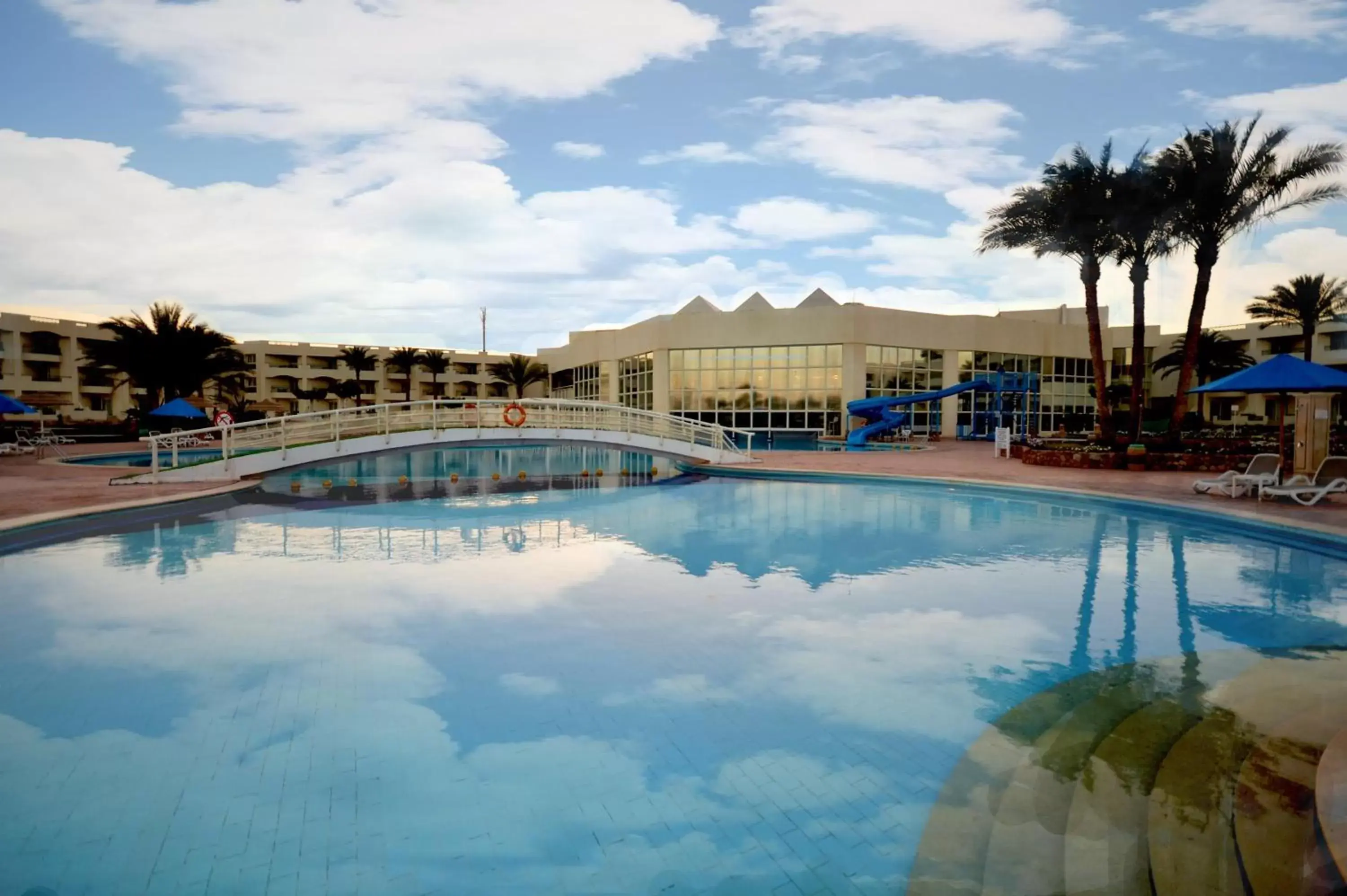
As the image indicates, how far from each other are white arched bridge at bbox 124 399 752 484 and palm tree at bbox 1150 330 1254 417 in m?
36.9

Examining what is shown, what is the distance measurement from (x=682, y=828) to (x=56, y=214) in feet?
73.5

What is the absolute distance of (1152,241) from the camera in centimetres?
2136

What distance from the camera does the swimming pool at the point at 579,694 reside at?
3.34m

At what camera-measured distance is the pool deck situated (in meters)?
11.4

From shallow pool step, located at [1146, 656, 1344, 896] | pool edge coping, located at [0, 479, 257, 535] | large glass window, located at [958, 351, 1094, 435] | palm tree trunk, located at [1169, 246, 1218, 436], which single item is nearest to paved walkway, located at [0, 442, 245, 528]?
pool edge coping, located at [0, 479, 257, 535]

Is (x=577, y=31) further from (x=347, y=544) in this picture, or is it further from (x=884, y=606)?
(x=884, y=606)

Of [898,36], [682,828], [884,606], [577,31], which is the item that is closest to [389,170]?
[577,31]

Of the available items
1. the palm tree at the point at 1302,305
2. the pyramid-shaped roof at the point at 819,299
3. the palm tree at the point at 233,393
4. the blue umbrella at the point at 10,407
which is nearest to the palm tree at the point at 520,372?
the palm tree at the point at 233,393

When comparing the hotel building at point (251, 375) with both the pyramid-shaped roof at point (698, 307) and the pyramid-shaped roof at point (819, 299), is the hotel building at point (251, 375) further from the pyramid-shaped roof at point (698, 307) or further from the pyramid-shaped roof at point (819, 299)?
the pyramid-shaped roof at point (819, 299)

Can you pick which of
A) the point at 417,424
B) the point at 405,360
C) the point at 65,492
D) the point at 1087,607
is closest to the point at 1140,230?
the point at 1087,607

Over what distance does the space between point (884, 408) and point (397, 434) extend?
1965 cm

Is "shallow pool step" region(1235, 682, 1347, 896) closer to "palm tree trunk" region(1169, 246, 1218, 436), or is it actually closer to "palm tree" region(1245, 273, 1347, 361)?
"palm tree trunk" region(1169, 246, 1218, 436)

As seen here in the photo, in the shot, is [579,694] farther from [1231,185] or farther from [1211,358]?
[1211,358]

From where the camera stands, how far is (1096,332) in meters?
21.8
